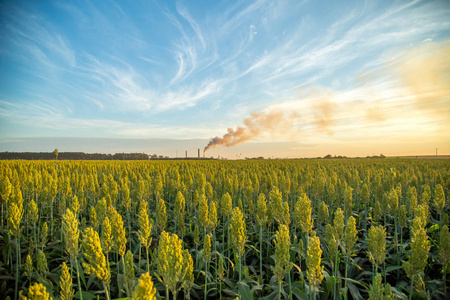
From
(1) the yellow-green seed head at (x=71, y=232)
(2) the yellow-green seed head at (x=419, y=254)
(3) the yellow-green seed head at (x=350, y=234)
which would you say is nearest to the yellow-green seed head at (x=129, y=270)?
(1) the yellow-green seed head at (x=71, y=232)

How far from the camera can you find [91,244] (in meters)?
2.06

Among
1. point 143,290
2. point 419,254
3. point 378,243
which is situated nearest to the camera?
point 143,290

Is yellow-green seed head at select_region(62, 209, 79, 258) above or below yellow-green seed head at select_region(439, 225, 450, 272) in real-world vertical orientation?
above

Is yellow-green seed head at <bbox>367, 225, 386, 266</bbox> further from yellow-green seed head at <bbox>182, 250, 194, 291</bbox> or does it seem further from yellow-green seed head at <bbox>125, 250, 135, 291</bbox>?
yellow-green seed head at <bbox>125, 250, 135, 291</bbox>

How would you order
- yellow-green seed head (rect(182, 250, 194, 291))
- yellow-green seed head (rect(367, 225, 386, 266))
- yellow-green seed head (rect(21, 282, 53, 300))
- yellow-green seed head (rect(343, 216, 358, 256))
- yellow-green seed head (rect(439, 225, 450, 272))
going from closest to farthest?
yellow-green seed head (rect(21, 282, 53, 300)), yellow-green seed head (rect(182, 250, 194, 291)), yellow-green seed head (rect(367, 225, 386, 266)), yellow-green seed head (rect(343, 216, 358, 256)), yellow-green seed head (rect(439, 225, 450, 272))

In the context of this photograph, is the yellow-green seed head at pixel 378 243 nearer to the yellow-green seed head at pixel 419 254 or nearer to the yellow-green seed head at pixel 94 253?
the yellow-green seed head at pixel 419 254

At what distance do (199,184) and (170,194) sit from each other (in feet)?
9.75

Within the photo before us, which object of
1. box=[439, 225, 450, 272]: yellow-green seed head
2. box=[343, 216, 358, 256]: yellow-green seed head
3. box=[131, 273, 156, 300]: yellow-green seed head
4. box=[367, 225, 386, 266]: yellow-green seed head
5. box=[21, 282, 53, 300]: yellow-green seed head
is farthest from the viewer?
box=[439, 225, 450, 272]: yellow-green seed head

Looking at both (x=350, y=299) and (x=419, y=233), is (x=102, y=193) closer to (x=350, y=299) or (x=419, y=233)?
(x=350, y=299)

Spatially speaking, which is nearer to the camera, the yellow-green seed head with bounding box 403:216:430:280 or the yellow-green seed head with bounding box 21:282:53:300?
the yellow-green seed head with bounding box 21:282:53:300

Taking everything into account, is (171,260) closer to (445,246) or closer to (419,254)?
(419,254)

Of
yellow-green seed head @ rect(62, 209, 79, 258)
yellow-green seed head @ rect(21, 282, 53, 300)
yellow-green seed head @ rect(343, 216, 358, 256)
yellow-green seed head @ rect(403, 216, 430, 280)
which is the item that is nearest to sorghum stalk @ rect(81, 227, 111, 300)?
yellow-green seed head @ rect(21, 282, 53, 300)

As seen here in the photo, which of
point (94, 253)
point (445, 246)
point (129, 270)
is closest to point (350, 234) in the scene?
point (445, 246)

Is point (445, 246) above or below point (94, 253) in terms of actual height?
below
